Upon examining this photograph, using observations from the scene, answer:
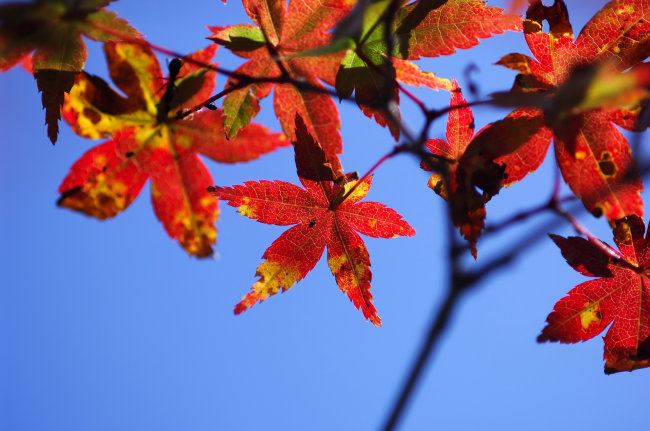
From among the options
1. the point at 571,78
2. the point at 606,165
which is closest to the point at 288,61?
the point at 571,78

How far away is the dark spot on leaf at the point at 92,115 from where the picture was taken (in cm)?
140

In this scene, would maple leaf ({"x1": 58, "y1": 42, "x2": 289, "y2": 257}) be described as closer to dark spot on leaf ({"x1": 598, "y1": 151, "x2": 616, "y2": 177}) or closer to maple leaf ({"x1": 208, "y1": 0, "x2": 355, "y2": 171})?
maple leaf ({"x1": 208, "y1": 0, "x2": 355, "y2": 171})

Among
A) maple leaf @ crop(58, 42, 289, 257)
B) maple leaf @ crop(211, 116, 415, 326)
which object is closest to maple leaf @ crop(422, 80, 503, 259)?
maple leaf @ crop(211, 116, 415, 326)

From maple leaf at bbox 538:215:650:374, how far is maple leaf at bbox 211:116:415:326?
391mm

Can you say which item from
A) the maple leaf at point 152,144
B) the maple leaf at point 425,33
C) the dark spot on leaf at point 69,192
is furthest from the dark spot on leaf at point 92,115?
the maple leaf at point 425,33

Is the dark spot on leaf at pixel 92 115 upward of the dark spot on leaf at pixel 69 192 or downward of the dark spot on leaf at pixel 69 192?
upward

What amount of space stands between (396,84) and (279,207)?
412mm

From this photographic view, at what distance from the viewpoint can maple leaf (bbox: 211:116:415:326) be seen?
3.92ft

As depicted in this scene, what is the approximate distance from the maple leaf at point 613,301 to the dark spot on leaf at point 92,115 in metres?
1.25

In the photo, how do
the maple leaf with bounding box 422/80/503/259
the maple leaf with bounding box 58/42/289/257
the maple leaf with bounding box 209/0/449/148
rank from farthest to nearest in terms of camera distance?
the maple leaf with bounding box 58/42/289/257
the maple leaf with bounding box 209/0/449/148
the maple leaf with bounding box 422/80/503/259

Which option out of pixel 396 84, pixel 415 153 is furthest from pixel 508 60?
pixel 415 153

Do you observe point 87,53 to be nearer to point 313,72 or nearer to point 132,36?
point 132,36

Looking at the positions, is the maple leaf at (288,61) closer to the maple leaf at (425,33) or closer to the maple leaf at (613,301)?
the maple leaf at (425,33)

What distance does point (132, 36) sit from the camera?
1.14 m
